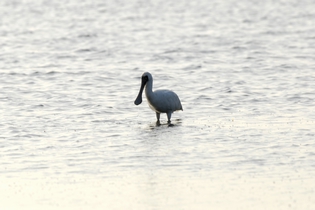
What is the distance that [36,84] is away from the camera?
2072cm

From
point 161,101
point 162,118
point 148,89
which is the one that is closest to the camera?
point 161,101

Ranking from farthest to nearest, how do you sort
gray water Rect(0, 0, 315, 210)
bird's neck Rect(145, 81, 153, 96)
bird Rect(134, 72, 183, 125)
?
bird's neck Rect(145, 81, 153, 96), bird Rect(134, 72, 183, 125), gray water Rect(0, 0, 315, 210)

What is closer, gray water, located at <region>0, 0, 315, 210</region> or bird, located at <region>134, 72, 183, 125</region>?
gray water, located at <region>0, 0, 315, 210</region>

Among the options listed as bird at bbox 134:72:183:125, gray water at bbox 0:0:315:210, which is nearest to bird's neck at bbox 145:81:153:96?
bird at bbox 134:72:183:125

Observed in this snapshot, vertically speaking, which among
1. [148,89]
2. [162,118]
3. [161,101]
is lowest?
[162,118]

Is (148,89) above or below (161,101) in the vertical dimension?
above

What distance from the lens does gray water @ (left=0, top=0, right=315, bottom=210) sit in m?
10.3

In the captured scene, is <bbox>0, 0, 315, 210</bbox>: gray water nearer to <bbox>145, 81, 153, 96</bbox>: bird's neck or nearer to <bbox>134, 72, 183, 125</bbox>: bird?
<bbox>134, 72, 183, 125</bbox>: bird

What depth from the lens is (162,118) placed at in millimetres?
16328

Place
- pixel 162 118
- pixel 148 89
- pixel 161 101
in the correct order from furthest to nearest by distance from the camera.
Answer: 1. pixel 162 118
2. pixel 148 89
3. pixel 161 101

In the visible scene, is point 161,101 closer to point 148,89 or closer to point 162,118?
point 148,89

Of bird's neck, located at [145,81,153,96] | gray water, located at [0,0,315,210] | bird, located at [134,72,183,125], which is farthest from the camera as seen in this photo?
bird's neck, located at [145,81,153,96]

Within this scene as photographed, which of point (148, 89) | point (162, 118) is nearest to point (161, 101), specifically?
point (148, 89)

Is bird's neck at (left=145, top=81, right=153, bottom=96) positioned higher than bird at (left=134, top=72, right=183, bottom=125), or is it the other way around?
bird's neck at (left=145, top=81, right=153, bottom=96)
